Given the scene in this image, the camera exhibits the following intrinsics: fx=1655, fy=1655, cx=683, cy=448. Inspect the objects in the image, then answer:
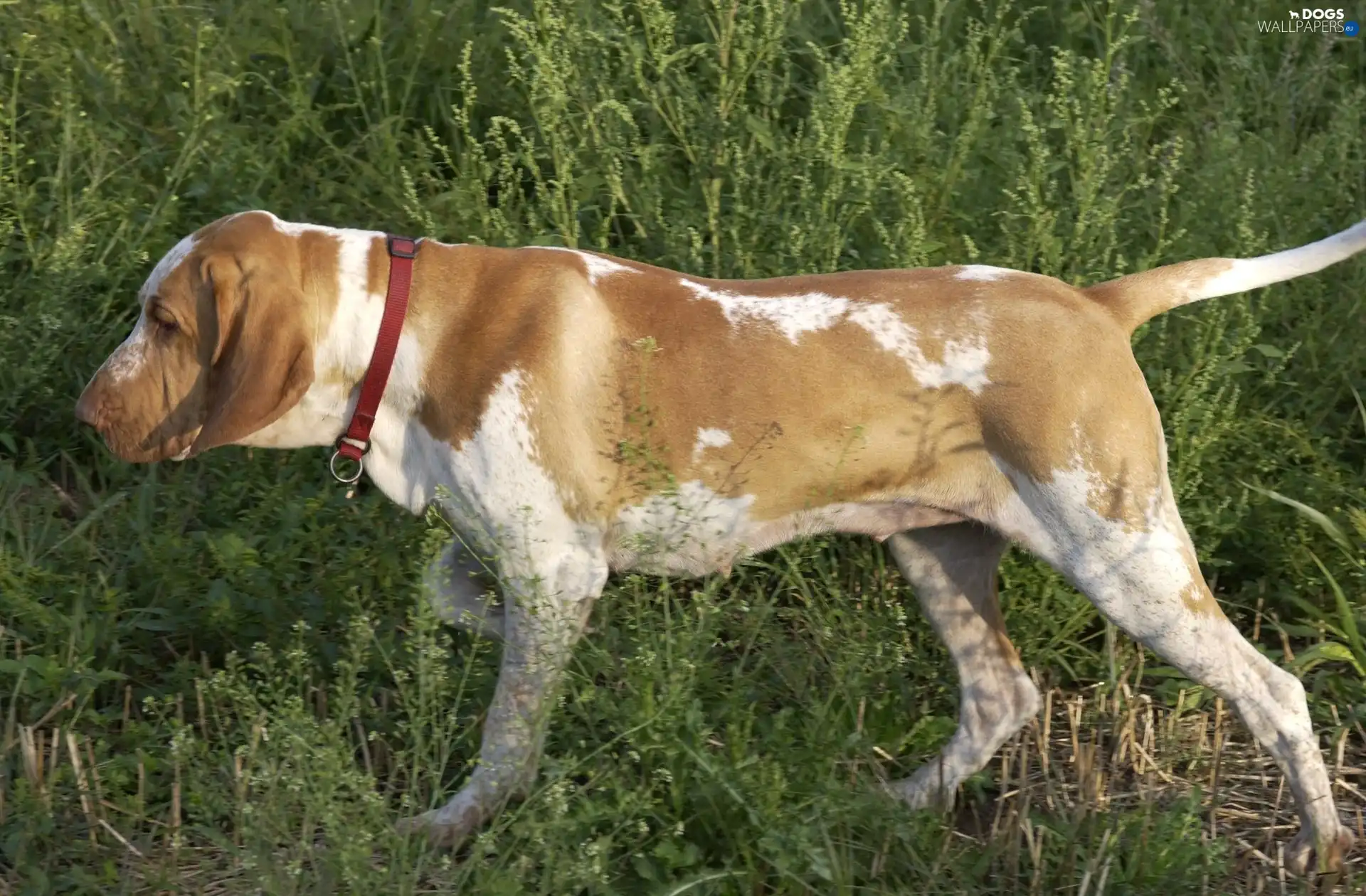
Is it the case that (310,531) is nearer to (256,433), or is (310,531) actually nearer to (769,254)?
(256,433)

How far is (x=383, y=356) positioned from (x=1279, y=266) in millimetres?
2022

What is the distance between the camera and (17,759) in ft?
12.7

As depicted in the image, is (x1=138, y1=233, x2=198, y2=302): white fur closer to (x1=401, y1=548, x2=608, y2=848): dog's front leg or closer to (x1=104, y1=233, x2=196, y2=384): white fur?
(x1=104, y1=233, x2=196, y2=384): white fur


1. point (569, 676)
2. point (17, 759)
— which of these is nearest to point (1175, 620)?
point (569, 676)

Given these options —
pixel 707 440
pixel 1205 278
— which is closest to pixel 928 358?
pixel 707 440

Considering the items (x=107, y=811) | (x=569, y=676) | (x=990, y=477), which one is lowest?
(x=107, y=811)

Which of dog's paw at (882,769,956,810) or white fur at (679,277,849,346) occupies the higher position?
white fur at (679,277,849,346)

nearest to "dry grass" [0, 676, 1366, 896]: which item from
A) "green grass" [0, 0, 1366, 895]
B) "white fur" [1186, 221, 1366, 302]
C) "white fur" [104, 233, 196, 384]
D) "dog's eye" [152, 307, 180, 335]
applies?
"green grass" [0, 0, 1366, 895]

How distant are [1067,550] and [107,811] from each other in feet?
7.29

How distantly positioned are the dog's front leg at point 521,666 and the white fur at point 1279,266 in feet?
4.96

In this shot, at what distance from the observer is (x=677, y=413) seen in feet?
12.1

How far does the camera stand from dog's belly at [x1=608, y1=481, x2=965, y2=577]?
369 centimetres

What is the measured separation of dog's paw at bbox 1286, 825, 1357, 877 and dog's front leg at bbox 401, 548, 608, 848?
1651mm

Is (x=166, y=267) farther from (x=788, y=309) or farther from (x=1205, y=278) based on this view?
(x=1205, y=278)
